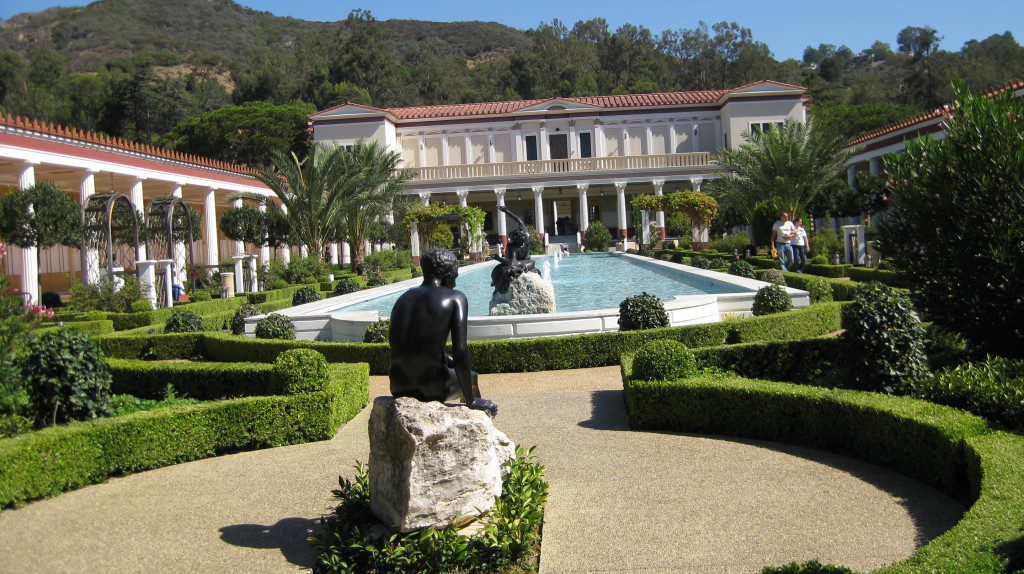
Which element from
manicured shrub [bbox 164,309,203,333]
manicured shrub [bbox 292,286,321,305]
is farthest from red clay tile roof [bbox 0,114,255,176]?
manicured shrub [bbox 164,309,203,333]

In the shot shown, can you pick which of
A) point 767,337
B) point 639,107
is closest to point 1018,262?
point 767,337

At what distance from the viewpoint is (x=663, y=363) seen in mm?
7039

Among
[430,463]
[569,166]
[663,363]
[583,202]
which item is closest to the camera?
[430,463]

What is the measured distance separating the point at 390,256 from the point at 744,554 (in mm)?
27465

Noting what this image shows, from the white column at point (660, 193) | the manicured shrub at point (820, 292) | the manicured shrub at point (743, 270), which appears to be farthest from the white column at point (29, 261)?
the white column at point (660, 193)

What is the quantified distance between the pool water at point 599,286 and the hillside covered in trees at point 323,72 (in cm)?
2360

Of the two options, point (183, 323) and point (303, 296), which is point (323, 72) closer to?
Answer: point (303, 296)

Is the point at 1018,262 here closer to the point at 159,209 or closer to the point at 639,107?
the point at 159,209

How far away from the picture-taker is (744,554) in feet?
13.4

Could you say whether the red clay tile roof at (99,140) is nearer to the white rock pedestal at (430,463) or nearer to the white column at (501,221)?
the white column at (501,221)

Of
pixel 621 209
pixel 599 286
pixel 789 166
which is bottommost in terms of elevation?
pixel 599 286

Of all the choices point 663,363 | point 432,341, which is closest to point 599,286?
point 663,363

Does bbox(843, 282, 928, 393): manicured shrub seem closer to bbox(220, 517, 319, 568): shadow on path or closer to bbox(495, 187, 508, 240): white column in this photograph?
bbox(220, 517, 319, 568): shadow on path

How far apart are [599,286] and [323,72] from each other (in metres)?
51.4
